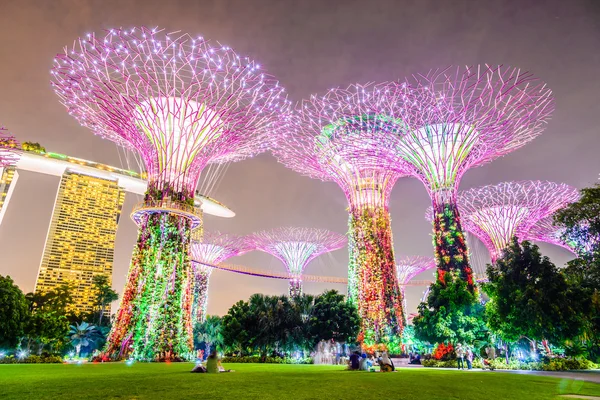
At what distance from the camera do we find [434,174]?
29.6 m

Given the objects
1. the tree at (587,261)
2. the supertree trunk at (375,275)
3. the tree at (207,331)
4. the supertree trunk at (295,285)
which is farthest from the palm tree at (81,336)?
the tree at (587,261)

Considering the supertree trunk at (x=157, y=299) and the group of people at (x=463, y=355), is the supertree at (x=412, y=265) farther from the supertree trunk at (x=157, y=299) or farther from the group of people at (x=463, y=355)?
the supertree trunk at (x=157, y=299)

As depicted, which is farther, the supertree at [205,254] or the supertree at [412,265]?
the supertree at [412,265]

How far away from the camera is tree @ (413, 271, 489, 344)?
2480cm

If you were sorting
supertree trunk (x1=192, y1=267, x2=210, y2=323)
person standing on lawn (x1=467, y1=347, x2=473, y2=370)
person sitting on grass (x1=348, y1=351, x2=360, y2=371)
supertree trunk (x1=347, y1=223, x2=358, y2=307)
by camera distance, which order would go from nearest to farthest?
person sitting on grass (x1=348, y1=351, x2=360, y2=371) → person standing on lawn (x1=467, y1=347, x2=473, y2=370) → supertree trunk (x1=347, y1=223, x2=358, y2=307) → supertree trunk (x1=192, y1=267, x2=210, y2=323)

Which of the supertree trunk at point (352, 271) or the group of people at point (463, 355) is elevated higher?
the supertree trunk at point (352, 271)

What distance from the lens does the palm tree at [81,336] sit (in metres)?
45.3

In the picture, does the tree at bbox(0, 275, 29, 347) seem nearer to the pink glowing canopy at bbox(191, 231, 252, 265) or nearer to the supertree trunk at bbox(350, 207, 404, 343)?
the pink glowing canopy at bbox(191, 231, 252, 265)

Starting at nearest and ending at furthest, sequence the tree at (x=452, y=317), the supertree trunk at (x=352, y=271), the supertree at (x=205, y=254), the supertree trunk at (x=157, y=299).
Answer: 1. the supertree trunk at (x=157, y=299)
2. the tree at (x=452, y=317)
3. the supertree trunk at (x=352, y=271)
4. the supertree at (x=205, y=254)

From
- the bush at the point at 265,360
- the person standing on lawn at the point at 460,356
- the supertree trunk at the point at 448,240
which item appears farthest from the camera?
the bush at the point at 265,360

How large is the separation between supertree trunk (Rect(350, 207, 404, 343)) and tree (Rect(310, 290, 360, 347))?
130cm

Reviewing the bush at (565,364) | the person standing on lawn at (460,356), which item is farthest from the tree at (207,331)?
the bush at (565,364)

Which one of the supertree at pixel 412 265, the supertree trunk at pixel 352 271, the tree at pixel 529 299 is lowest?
the tree at pixel 529 299

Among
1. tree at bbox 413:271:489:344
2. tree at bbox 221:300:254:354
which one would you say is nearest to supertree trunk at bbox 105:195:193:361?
tree at bbox 221:300:254:354
